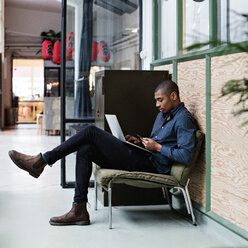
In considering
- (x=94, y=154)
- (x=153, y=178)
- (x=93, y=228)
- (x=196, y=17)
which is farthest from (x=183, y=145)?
(x=196, y=17)

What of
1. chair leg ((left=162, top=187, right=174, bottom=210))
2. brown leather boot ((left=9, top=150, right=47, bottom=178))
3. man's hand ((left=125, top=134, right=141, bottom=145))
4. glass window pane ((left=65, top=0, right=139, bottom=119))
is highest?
glass window pane ((left=65, top=0, right=139, bottom=119))

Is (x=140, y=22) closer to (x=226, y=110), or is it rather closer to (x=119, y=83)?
(x=119, y=83)

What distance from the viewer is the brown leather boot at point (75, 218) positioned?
10.8 feet

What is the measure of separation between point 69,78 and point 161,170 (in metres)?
1.95

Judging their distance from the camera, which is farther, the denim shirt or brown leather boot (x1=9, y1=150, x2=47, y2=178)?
brown leather boot (x1=9, y1=150, x2=47, y2=178)

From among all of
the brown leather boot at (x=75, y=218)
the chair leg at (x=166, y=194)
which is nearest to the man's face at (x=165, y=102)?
the chair leg at (x=166, y=194)

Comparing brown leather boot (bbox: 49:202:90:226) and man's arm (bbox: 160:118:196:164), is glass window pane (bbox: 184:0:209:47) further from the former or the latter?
brown leather boot (bbox: 49:202:90:226)

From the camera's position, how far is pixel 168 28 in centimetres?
425

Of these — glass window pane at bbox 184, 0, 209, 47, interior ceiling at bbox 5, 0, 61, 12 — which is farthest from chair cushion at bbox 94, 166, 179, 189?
interior ceiling at bbox 5, 0, 61, 12

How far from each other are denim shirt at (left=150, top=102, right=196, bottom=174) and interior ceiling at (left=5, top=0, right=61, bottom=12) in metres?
13.3

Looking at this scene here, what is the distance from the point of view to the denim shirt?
3092 mm

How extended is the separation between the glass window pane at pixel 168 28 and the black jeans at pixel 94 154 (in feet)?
3.84

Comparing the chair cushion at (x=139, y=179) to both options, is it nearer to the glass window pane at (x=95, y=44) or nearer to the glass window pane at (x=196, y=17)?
the glass window pane at (x=196, y=17)

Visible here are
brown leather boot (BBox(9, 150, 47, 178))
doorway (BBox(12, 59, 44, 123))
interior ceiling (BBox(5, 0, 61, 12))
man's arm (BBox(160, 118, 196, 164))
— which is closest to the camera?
man's arm (BBox(160, 118, 196, 164))
